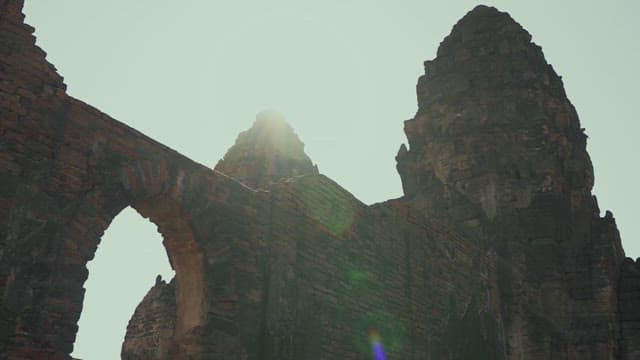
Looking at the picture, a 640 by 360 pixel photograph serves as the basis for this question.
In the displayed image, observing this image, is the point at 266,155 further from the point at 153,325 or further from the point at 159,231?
Answer: the point at 159,231

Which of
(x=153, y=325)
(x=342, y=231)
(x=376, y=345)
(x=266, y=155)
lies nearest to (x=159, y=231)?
(x=342, y=231)

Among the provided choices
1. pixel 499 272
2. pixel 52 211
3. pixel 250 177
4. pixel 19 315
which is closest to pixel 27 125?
pixel 52 211

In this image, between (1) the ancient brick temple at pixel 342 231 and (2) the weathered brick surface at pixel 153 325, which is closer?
(1) the ancient brick temple at pixel 342 231

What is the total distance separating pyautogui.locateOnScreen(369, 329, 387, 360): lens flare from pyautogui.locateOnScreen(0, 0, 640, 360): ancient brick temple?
2.0 inches

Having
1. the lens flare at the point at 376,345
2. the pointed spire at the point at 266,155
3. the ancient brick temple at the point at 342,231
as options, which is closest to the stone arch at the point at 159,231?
the ancient brick temple at the point at 342,231

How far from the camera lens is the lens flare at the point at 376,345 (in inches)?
309

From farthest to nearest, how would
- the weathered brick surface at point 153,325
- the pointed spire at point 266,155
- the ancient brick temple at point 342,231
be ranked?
1. the pointed spire at point 266,155
2. the weathered brick surface at point 153,325
3. the ancient brick temple at point 342,231

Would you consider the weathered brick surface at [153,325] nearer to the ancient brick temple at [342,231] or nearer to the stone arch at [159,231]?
the ancient brick temple at [342,231]

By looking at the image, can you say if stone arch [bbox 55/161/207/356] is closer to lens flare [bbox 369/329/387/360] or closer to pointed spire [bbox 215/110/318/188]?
lens flare [bbox 369/329/387/360]

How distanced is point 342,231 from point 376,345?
1.43 m

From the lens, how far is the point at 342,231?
25.8 ft

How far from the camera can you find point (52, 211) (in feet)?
16.0

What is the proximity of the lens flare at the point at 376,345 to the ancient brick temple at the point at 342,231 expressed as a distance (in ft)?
0.16

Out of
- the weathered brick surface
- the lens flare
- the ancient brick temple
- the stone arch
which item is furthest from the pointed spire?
the stone arch
